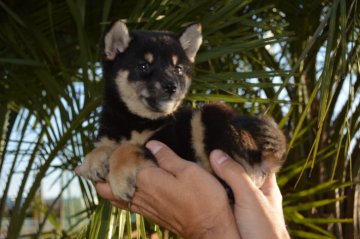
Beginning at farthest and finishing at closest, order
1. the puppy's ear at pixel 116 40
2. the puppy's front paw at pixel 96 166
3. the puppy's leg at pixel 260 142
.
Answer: the puppy's ear at pixel 116 40 < the puppy's front paw at pixel 96 166 < the puppy's leg at pixel 260 142

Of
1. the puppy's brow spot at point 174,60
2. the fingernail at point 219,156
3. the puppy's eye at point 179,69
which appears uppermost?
the puppy's brow spot at point 174,60

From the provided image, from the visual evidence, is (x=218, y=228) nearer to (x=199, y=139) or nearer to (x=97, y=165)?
(x=199, y=139)

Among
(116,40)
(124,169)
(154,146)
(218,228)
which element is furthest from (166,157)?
(116,40)

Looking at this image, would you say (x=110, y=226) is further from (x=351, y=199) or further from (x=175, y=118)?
(x=351, y=199)

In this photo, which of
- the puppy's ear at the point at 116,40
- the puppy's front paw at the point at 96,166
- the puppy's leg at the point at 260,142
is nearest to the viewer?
the puppy's leg at the point at 260,142

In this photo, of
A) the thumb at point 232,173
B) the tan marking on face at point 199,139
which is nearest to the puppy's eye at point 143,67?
the tan marking on face at point 199,139

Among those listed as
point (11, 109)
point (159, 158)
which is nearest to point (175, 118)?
point (159, 158)

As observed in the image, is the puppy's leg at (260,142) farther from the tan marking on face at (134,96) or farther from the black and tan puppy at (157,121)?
the tan marking on face at (134,96)
